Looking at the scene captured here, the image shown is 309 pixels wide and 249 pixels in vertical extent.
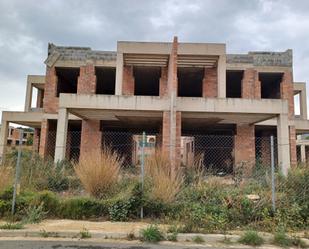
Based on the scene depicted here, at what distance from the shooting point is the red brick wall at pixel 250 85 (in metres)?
17.3

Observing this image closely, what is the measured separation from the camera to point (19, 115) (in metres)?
18.8

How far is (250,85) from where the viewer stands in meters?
17.4

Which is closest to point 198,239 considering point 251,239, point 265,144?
point 251,239

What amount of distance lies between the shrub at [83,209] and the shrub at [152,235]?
5.56 ft

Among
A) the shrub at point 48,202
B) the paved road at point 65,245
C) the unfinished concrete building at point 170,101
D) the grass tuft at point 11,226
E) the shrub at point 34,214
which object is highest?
the unfinished concrete building at point 170,101

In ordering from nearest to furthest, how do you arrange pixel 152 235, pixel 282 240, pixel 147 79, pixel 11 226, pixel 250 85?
pixel 282 240
pixel 152 235
pixel 11 226
pixel 250 85
pixel 147 79

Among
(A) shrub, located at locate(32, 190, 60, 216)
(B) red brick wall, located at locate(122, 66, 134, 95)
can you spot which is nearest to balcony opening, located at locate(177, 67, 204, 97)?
(B) red brick wall, located at locate(122, 66, 134, 95)

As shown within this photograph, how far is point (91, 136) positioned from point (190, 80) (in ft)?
26.9

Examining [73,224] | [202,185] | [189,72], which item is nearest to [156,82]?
[189,72]

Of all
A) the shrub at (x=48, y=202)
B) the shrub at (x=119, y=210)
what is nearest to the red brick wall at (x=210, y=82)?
the shrub at (x=119, y=210)

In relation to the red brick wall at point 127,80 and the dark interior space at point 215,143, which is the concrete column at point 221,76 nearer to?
the dark interior space at point 215,143

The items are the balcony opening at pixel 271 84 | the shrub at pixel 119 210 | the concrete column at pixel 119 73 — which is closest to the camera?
the shrub at pixel 119 210

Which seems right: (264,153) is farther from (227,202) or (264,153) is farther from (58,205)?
(58,205)

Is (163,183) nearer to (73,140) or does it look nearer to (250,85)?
(250,85)
